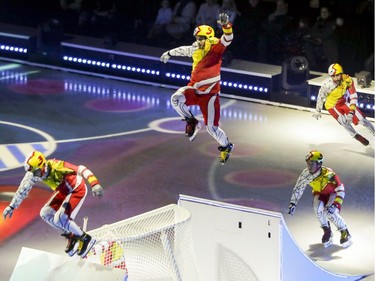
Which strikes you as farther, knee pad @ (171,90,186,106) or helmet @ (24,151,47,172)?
knee pad @ (171,90,186,106)

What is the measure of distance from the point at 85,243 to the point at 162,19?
1068cm

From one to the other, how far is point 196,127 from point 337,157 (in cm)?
383

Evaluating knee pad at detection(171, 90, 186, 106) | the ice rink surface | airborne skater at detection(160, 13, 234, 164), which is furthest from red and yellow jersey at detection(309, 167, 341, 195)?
knee pad at detection(171, 90, 186, 106)

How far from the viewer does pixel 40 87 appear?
66.5 feet

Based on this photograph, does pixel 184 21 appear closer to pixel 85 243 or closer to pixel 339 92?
pixel 339 92

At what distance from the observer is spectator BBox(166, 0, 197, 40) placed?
68.7 ft

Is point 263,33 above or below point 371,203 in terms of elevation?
above

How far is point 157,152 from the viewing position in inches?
655

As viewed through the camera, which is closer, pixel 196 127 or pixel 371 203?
pixel 196 127

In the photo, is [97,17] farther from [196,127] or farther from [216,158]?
[196,127]

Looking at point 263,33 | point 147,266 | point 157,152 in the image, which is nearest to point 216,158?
point 157,152

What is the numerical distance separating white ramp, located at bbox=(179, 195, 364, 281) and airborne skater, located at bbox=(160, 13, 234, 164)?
3.13 metres

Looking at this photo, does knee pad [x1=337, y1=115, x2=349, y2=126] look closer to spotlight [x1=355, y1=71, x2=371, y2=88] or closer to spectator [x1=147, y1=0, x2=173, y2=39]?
spotlight [x1=355, y1=71, x2=371, y2=88]

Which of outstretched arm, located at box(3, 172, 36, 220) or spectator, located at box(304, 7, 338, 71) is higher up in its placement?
spectator, located at box(304, 7, 338, 71)
